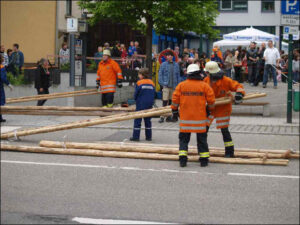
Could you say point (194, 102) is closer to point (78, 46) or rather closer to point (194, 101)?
point (194, 101)

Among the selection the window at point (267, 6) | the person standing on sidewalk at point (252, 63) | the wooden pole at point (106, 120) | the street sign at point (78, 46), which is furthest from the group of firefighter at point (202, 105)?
the window at point (267, 6)

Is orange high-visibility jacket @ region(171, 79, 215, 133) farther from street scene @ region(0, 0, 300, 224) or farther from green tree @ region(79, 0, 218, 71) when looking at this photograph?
green tree @ region(79, 0, 218, 71)

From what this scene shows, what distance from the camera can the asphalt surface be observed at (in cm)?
687

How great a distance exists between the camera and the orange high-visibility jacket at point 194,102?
9852mm

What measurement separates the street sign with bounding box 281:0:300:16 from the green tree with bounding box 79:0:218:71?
7.30 meters

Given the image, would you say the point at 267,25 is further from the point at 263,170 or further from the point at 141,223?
the point at 141,223

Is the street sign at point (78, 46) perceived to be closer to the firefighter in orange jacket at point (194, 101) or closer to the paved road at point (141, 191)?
the paved road at point (141, 191)

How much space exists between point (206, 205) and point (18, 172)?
130 inches

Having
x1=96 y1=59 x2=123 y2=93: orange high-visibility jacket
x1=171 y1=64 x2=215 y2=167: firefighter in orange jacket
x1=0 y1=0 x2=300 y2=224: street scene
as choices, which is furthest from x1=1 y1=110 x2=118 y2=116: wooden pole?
x1=171 y1=64 x2=215 y2=167: firefighter in orange jacket

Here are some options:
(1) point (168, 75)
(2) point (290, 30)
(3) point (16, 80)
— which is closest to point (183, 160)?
(2) point (290, 30)

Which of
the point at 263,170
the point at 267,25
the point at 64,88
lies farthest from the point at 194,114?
the point at 267,25

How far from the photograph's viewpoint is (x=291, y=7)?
1480 centimetres

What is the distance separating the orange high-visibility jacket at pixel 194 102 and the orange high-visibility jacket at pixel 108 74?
7.11 m

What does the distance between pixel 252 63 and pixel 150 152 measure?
53.8 ft
